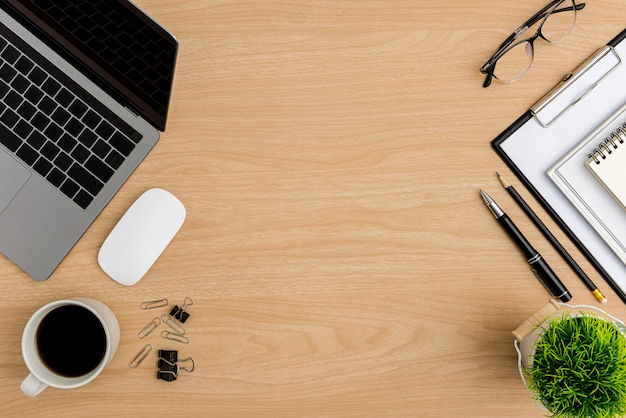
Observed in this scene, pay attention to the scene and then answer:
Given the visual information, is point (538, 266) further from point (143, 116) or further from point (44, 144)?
point (44, 144)

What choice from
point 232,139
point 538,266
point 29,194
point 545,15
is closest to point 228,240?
point 232,139

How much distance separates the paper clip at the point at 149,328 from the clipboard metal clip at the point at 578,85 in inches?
27.7

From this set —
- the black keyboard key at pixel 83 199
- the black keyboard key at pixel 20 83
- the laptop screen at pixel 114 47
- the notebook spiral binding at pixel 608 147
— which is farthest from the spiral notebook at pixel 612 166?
the black keyboard key at pixel 20 83

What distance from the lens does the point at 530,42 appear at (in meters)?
0.83

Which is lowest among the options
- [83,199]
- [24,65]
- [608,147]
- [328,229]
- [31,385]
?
[608,147]

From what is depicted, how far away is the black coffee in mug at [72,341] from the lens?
0.71 meters

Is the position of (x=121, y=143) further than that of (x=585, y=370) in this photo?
Yes

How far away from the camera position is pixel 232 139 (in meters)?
0.79

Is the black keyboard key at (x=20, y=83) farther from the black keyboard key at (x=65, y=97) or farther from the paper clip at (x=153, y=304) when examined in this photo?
the paper clip at (x=153, y=304)

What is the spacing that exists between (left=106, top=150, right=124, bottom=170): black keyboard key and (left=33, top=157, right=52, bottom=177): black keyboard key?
0.29ft

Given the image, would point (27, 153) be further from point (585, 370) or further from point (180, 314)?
point (585, 370)

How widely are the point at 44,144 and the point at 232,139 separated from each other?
0.28 metres

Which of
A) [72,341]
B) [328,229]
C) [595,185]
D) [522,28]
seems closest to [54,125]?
[72,341]

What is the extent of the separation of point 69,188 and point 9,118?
143mm
